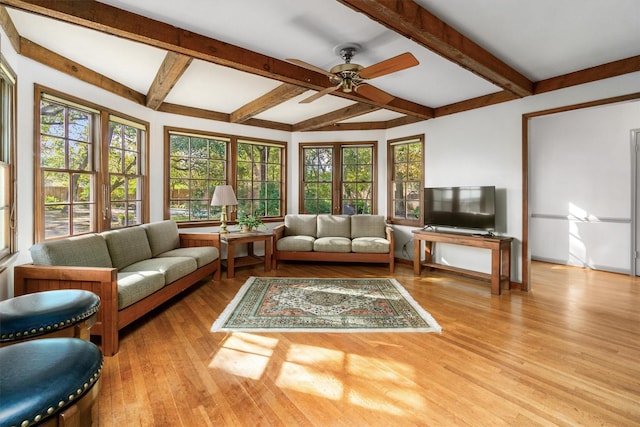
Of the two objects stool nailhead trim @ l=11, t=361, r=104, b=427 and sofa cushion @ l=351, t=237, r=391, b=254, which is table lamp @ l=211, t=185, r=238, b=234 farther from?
stool nailhead trim @ l=11, t=361, r=104, b=427

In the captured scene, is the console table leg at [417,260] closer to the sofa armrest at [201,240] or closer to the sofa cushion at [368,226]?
the sofa cushion at [368,226]

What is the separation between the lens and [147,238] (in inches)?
145

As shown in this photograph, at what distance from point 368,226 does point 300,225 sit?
119 centimetres

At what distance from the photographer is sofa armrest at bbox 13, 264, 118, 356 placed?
228 centimetres

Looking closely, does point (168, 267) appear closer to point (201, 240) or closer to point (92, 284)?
point (92, 284)

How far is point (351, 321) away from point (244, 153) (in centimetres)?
364

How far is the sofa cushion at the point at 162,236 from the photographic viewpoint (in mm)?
3738

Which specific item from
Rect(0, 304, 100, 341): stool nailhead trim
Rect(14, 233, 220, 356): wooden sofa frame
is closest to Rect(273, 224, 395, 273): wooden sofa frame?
Rect(14, 233, 220, 356): wooden sofa frame

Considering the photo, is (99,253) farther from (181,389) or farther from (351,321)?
(351,321)

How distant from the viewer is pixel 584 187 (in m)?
5.09

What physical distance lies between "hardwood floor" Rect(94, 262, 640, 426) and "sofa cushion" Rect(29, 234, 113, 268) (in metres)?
0.69

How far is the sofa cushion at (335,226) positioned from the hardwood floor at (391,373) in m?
2.30

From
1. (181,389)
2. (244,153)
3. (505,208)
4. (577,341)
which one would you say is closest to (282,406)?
(181,389)

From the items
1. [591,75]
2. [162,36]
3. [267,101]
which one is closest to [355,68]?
[162,36]
